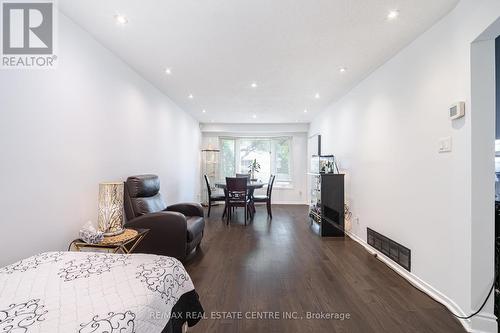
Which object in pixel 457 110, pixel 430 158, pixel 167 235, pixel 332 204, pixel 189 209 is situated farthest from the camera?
pixel 332 204

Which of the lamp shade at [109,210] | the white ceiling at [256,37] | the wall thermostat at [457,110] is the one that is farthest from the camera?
the lamp shade at [109,210]

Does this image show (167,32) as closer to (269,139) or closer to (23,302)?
(23,302)

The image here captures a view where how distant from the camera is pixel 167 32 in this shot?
2.16m

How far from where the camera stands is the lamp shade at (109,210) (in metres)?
2.10

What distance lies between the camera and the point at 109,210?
2.13 metres

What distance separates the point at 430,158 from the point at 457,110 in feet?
1.63

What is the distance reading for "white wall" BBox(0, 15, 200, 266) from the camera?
5.13 ft

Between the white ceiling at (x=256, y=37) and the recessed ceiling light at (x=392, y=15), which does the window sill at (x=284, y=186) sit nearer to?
the white ceiling at (x=256, y=37)

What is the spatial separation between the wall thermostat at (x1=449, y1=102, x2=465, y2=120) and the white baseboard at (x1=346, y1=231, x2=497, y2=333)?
1.51 meters

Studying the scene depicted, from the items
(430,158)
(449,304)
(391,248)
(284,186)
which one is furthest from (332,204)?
(284,186)

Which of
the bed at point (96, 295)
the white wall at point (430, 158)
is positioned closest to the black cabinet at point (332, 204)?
the white wall at point (430, 158)

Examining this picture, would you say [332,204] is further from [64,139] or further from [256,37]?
[64,139]

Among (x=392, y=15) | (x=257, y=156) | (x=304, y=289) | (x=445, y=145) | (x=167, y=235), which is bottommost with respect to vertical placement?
(x=304, y=289)

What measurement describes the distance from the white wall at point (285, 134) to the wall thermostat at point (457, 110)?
5.04 m
